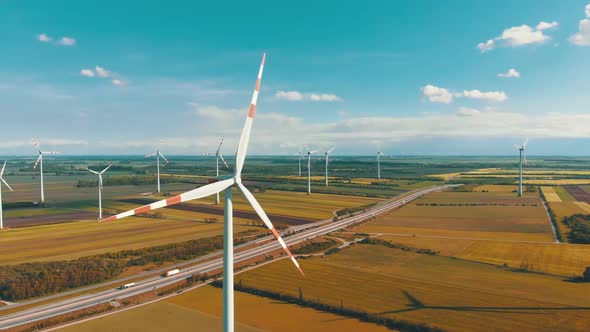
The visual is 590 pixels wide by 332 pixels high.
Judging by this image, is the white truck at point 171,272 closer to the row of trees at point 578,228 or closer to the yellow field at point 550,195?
the row of trees at point 578,228

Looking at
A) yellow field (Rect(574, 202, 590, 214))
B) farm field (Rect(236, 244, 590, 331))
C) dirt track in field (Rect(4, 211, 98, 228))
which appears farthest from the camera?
yellow field (Rect(574, 202, 590, 214))

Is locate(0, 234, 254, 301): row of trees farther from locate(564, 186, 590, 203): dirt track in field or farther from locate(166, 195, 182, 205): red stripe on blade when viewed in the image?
locate(564, 186, 590, 203): dirt track in field

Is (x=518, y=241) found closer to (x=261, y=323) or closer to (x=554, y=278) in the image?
(x=554, y=278)

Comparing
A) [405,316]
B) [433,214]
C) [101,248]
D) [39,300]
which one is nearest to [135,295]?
[39,300]

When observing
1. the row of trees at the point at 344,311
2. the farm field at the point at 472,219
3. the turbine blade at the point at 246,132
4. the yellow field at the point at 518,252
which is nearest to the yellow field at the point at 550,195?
the farm field at the point at 472,219

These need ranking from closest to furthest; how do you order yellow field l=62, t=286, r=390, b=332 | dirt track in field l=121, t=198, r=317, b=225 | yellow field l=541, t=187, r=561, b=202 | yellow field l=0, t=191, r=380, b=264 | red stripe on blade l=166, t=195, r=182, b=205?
red stripe on blade l=166, t=195, r=182, b=205, yellow field l=62, t=286, r=390, b=332, yellow field l=0, t=191, r=380, b=264, dirt track in field l=121, t=198, r=317, b=225, yellow field l=541, t=187, r=561, b=202

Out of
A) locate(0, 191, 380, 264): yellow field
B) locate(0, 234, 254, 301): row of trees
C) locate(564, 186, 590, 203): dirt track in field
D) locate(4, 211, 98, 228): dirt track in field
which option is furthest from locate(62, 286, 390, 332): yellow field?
locate(564, 186, 590, 203): dirt track in field
